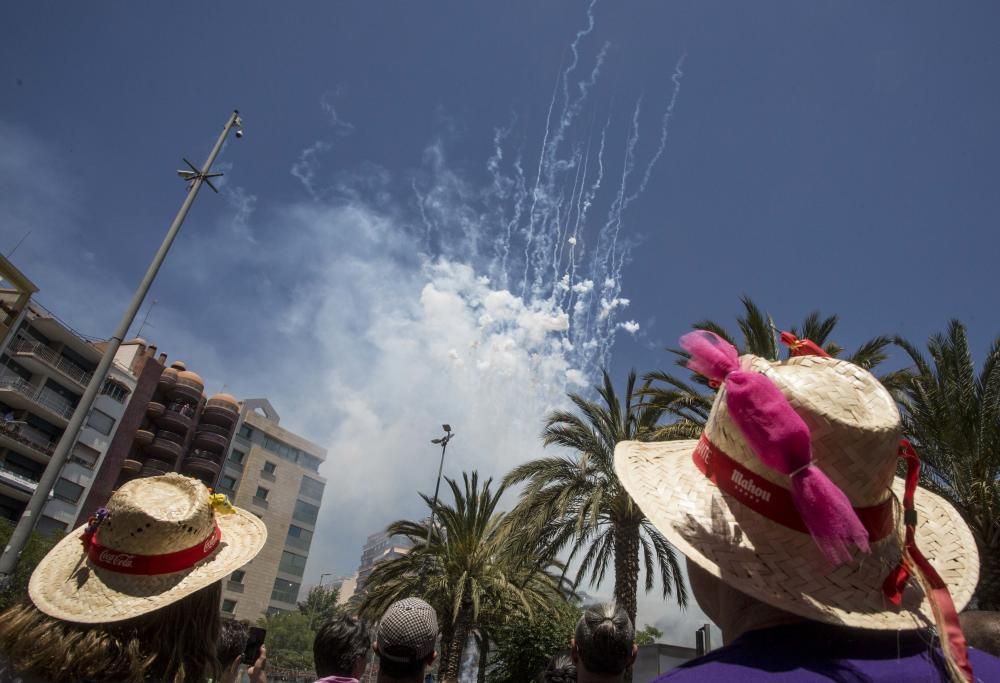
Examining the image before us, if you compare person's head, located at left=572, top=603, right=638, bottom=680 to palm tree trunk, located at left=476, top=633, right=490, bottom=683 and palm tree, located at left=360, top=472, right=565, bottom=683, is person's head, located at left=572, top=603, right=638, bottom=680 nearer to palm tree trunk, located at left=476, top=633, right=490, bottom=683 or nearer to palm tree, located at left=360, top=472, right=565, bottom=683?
palm tree, located at left=360, top=472, right=565, bottom=683

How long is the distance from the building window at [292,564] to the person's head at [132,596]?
64.7 meters

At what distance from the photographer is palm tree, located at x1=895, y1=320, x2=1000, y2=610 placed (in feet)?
35.5

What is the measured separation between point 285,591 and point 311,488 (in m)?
10.7

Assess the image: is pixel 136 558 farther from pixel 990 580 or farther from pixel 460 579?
pixel 460 579

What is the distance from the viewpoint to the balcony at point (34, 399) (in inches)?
1405

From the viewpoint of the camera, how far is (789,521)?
135cm

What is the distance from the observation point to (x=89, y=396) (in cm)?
901

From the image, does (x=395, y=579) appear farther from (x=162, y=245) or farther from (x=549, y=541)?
(x=162, y=245)

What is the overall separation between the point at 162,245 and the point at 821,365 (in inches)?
460

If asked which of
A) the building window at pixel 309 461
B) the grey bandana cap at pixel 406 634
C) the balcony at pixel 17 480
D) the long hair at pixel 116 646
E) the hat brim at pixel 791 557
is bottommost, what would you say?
the long hair at pixel 116 646

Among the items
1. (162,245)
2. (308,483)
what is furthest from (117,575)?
(308,483)

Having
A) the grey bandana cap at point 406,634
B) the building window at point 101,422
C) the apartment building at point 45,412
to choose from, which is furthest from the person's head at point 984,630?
the building window at point 101,422

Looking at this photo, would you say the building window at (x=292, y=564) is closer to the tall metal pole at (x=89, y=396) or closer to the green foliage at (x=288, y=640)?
the green foliage at (x=288, y=640)

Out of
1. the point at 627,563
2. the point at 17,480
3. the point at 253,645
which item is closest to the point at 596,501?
the point at 627,563
